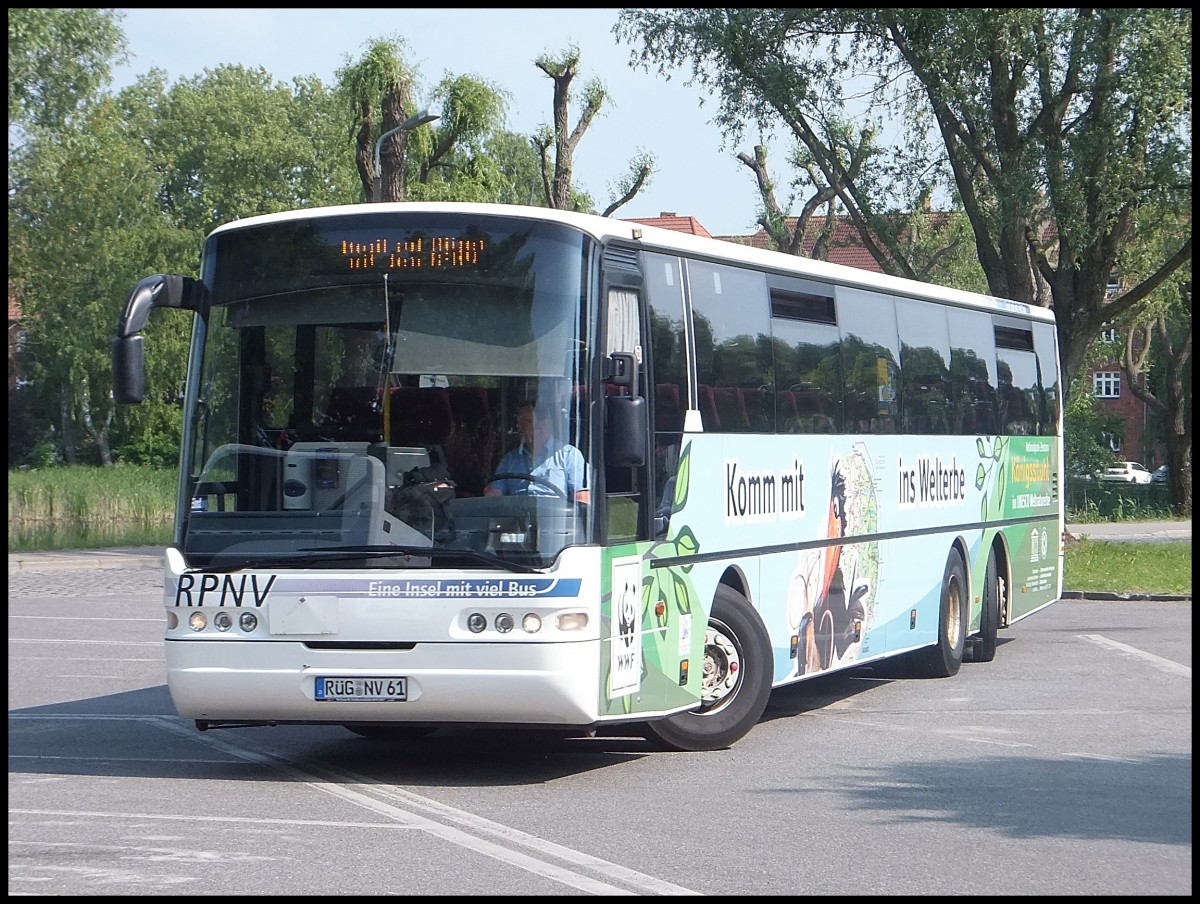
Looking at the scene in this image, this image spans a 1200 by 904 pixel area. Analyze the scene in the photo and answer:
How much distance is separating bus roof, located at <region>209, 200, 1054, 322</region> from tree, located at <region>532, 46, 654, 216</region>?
16786 mm

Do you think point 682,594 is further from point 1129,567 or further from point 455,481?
point 1129,567

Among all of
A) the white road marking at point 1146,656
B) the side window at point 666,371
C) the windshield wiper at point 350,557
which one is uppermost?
the side window at point 666,371

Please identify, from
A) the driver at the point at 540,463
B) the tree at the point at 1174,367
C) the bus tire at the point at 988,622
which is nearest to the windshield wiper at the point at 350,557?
the driver at the point at 540,463

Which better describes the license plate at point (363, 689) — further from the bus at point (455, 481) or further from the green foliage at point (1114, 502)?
the green foliage at point (1114, 502)

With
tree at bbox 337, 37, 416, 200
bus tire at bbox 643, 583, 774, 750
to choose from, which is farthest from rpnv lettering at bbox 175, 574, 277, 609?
tree at bbox 337, 37, 416, 200

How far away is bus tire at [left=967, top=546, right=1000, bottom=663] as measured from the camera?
16.6 m

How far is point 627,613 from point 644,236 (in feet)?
7.26

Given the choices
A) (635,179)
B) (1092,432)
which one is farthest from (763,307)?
(1092,432)

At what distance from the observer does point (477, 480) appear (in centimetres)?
951

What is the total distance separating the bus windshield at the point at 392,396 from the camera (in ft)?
31.2

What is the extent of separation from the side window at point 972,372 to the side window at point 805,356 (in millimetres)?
3039

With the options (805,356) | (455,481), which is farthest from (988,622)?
(455,481)

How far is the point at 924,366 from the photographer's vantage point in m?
15.2

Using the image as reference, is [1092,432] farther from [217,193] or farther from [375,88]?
[217,193]
